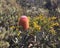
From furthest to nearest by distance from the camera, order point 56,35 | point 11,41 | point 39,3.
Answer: point 39,3
point 56,35
point 11,41

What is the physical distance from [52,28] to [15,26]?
147cm

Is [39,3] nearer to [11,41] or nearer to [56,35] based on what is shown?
[56,35]

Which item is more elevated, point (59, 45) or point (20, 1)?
point (20, 1)

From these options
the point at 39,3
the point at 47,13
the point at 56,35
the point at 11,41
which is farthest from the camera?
the point at 39,3

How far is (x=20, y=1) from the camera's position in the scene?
482 inches

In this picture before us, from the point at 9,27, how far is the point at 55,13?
3.03 metres

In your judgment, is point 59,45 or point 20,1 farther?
point 20,1

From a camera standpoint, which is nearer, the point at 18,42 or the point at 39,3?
the point at 18,42

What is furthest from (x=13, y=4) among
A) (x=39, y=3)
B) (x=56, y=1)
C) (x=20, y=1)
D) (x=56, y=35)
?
(x=56, y=35)

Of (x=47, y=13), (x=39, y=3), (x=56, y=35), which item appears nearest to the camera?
(x=56, y=35)

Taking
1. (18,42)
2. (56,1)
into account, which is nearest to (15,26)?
(18,42)

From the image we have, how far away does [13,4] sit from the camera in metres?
11.8

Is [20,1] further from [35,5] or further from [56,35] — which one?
[56,35]

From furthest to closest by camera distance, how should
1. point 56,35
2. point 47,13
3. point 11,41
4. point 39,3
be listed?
point 39,3
point 47,13
point 56,35
point 11,41
